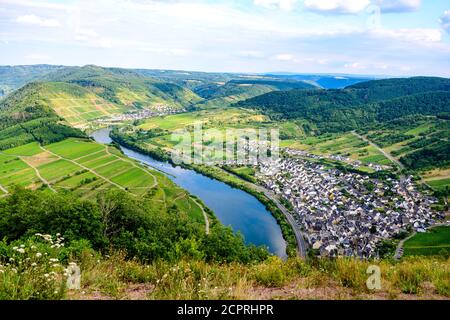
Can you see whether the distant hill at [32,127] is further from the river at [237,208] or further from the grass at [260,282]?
the grass at [260,282]

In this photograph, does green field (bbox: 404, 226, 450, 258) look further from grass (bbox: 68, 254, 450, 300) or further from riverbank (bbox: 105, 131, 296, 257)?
grass (bbox: 68, 254, 450, 300)

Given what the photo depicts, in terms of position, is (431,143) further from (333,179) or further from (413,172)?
(333,179)

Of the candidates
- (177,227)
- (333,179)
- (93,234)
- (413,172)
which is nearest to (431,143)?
(413,172)

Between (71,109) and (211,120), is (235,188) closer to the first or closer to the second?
(211,120)

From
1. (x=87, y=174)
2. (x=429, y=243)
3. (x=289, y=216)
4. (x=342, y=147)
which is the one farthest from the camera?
(x=342, y=147)

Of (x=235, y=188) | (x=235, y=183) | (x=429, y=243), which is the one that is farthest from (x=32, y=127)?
(x=429, y=243)
